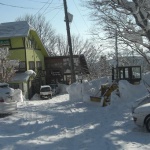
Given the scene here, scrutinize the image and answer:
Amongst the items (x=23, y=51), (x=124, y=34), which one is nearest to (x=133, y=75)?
(x=124, y=34)

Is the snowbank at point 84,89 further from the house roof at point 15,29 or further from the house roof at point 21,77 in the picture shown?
the house roof at point 15,29

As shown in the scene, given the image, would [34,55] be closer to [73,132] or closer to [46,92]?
[46,92]

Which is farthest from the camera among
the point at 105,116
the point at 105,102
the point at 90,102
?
the point at 90,102

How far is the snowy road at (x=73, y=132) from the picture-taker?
897 centimetres

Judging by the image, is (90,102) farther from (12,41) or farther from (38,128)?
(12,41)

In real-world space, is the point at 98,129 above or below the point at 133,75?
below

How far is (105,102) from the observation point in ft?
61.6

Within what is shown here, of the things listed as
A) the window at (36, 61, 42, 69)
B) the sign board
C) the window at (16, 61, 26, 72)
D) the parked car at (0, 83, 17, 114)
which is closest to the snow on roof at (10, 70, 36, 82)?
the window at (16, 61, 26, 72)

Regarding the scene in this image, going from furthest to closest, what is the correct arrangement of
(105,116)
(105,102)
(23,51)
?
(23,51) < (105,102) < (105,116)

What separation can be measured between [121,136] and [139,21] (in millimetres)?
10612

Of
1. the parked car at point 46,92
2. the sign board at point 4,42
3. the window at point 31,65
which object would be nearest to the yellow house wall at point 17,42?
the sign board at point 4,42

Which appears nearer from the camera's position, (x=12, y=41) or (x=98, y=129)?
(x=98, y=129)

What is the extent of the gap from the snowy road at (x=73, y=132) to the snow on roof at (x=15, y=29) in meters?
26.8

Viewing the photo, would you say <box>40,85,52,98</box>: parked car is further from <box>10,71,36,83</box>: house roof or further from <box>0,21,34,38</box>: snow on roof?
<box>0,21,34,38</box>: snow on roof
